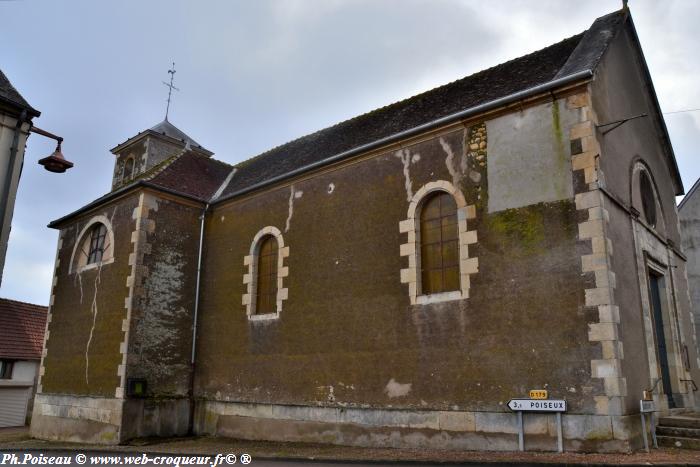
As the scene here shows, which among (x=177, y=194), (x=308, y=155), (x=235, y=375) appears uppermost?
(x=308, y=155)

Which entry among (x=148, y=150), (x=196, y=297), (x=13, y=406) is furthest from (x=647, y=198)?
(x=13, y=406)

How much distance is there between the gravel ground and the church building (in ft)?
1.00

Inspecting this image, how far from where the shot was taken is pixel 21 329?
855 inches

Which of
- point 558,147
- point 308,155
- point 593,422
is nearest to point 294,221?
point 308,155

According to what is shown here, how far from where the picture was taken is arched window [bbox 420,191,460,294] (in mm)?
9062

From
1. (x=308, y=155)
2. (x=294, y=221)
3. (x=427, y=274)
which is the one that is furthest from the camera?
(x=308, y=155)

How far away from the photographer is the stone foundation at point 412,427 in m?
Answer: 7.08

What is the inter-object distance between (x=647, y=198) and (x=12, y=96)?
11201mm

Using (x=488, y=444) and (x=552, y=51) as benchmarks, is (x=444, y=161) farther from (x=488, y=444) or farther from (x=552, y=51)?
(x=488, y=444)

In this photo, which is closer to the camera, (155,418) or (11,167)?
(11,167)

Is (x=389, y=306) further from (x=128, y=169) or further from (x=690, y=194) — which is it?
(x=128, y=169)

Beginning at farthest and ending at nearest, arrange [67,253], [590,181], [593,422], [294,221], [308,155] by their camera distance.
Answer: [67,253], [308,155], [294,221], [590,181], [593,422]

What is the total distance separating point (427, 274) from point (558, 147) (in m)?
2.83

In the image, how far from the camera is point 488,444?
25.7 ft
